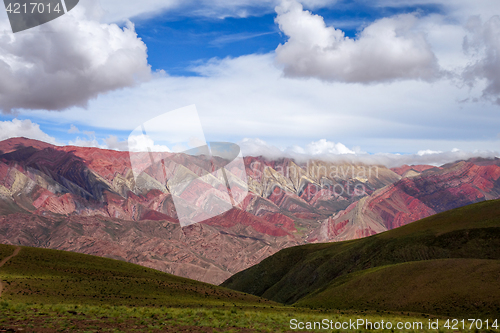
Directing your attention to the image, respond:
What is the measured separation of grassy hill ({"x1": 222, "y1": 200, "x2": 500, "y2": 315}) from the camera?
52438 millimetres

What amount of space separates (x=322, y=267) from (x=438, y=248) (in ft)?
115

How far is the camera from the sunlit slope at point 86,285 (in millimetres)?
45812

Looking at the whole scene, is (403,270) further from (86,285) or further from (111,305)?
(86,285)

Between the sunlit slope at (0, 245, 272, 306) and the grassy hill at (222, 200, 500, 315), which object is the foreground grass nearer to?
the sunlit slope at (0, 245, 272, 306)

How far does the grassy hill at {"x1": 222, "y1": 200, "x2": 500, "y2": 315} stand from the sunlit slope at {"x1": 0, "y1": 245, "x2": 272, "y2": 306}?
792 inches

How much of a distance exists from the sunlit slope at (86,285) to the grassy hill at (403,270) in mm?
20104

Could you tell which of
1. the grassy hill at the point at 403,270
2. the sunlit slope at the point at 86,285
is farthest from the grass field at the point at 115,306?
the grassy hill at the point at 403,270

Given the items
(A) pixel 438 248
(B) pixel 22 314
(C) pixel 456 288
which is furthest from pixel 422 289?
(B) pixel 22 314

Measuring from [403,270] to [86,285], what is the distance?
51393 mm

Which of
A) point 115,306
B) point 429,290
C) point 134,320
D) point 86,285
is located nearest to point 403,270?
point 429,290

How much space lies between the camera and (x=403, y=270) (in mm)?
64188

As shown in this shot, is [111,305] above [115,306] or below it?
below

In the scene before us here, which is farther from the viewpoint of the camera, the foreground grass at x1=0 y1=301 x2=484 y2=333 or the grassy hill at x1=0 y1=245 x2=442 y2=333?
the grassy hill at x1=0 y1=245 x2=442 y2=333

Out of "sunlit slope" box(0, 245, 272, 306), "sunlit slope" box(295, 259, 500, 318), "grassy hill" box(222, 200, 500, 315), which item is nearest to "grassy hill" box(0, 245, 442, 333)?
"sunlit slope" box(0, 245, 272, 306)
